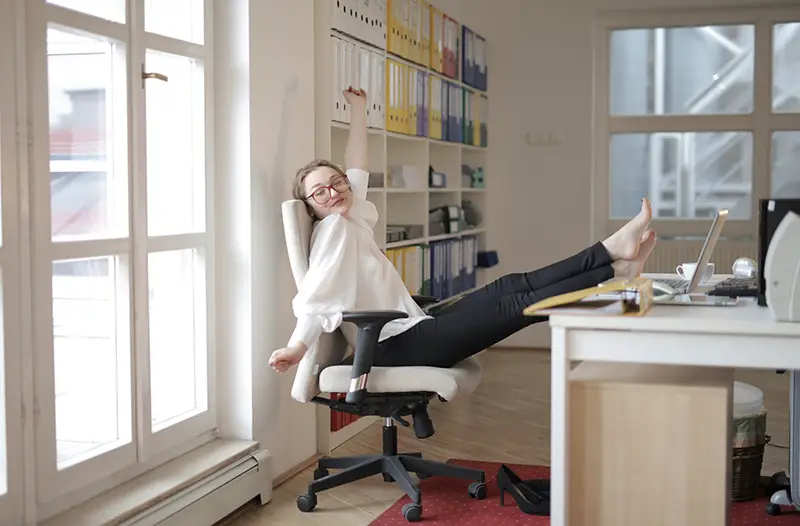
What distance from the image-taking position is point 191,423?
3.18 m

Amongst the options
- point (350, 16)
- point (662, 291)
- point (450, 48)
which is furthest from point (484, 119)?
point (662, 291)

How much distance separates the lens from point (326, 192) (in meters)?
3.28

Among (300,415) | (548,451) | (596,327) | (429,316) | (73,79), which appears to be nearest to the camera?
(596,327)

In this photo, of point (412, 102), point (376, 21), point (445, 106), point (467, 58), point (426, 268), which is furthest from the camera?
point (467, 58)

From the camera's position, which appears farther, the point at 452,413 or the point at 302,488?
the point at 452,413

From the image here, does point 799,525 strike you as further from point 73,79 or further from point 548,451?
point 73,79

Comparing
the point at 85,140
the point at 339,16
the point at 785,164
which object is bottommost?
the point at 85,140

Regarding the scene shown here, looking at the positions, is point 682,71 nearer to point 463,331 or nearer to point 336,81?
point 336,81

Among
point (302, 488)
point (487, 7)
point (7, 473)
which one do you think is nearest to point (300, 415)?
point (302, 488)

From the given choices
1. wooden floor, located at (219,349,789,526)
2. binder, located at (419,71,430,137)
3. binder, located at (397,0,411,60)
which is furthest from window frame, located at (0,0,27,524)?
binder, located at (419,71,430,137)

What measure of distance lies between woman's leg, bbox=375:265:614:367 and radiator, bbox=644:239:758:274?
344cm

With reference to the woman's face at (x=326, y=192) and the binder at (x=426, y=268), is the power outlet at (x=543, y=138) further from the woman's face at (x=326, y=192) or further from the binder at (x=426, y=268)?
the woman's face at (x=326, y=192)

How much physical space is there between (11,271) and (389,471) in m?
1.49

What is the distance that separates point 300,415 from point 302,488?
1.04 feet
